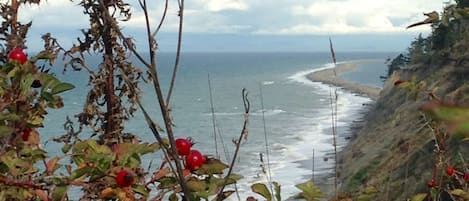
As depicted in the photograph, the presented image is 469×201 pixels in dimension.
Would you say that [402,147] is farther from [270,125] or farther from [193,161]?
[270,125]

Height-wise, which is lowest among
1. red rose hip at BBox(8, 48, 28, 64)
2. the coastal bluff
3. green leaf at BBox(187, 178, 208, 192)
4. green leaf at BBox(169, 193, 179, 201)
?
the coastal bluff

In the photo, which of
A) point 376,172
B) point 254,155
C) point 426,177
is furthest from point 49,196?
point 254,155

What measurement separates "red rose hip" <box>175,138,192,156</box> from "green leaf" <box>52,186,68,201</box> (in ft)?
0.85

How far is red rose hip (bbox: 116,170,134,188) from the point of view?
1319 mm

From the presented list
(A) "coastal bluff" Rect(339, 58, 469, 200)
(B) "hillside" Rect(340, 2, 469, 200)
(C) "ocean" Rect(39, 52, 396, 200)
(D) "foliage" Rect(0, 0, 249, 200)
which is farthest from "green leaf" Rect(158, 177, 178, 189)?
(C) "ocean" Rect(39, 52, 396, 200)

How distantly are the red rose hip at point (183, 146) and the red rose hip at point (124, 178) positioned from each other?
0.12 meters

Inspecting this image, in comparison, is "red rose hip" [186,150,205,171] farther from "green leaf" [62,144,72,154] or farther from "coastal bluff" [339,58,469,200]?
"coastal bluff" [339,58,469,200]

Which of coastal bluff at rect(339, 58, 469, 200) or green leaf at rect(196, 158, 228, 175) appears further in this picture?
coastal bluff at rect(339, 58, 469, 200)

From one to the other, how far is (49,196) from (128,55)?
3.63m

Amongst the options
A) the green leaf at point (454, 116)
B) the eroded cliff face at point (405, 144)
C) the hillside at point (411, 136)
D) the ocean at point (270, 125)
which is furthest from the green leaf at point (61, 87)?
the ocean at point (270, 125)

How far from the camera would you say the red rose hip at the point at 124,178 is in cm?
132

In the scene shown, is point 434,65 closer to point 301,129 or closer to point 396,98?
point 396,98

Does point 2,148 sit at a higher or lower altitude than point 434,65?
higher

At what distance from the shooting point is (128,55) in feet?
16.4
